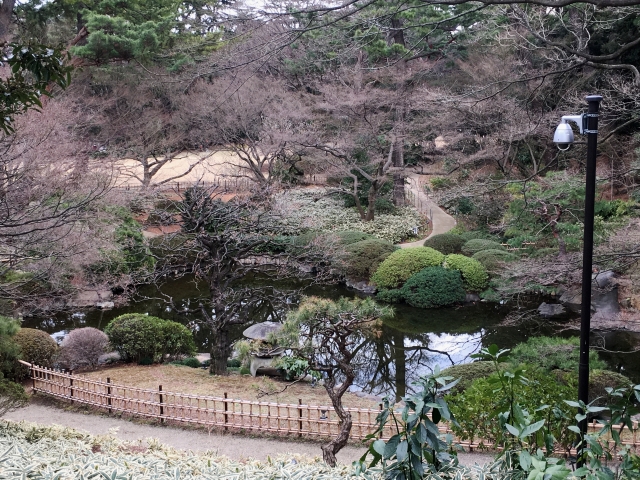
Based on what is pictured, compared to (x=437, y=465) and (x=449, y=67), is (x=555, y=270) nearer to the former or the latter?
(x=437, y=465)

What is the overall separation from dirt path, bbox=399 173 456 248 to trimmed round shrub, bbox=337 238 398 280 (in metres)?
2.57

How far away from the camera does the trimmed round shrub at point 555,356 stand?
26.9 feet

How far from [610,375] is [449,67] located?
748 inches

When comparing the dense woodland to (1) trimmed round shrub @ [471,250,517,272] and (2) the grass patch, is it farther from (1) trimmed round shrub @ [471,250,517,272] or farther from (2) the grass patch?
(2) the grass patch

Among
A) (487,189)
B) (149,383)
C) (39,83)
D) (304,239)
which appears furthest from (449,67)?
(39,83)

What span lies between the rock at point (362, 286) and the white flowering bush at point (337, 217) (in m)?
2.82

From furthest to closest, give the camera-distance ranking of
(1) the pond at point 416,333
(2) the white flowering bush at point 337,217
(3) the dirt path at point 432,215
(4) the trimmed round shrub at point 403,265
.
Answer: (3) the dirt path at point 432,215 < (2) the white flowering bush at point 337,217 < (4) the trimmed round shrub at point 403,265 < (1) the pond at point 416,333

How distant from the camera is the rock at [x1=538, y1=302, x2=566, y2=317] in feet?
45.3

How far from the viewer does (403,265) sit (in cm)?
1530

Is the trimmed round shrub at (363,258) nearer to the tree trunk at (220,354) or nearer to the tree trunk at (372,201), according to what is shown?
the tree trunk at (372,201)

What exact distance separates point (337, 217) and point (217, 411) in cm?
1410

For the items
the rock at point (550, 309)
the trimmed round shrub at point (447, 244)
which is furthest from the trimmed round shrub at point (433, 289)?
the trimmed round shrub at point (447, 244)

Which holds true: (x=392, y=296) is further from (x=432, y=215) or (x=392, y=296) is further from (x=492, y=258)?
(x=432, y=215)

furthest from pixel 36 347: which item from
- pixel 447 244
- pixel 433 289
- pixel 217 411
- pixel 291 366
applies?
pixel 447 244
